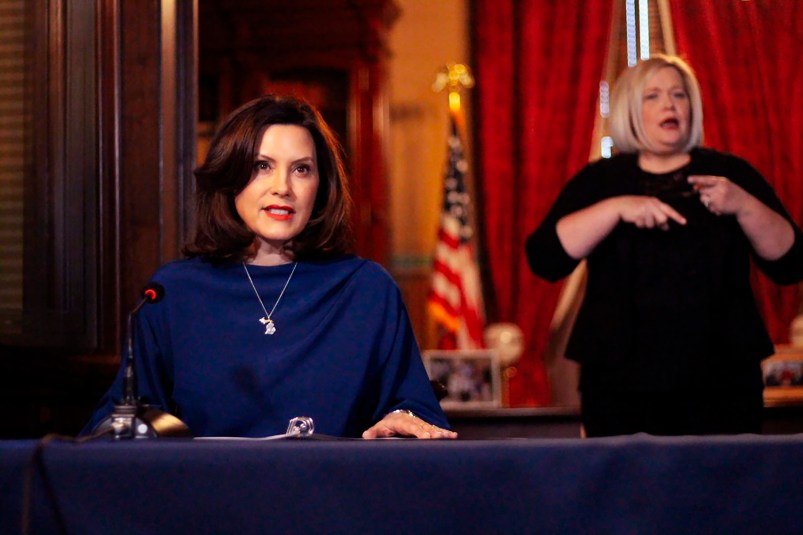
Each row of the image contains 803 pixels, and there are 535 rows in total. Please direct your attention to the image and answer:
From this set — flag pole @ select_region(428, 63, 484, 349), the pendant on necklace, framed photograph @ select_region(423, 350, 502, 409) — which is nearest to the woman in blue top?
the pendant on necklace

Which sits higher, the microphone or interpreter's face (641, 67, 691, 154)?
interpreter's face (641, 67, 691, 154)

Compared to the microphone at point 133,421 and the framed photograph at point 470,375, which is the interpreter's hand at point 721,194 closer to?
the microphone at point 133,421

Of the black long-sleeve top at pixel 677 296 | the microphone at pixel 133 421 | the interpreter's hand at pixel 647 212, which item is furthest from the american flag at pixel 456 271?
the microphone at pixel 133 421

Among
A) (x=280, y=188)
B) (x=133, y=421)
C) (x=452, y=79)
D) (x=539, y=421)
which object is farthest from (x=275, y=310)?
(x=452, y=79)

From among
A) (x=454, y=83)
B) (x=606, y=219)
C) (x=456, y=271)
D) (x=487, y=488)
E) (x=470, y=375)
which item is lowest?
(x=470, y=375)

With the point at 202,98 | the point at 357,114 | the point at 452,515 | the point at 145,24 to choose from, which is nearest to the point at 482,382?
the point at 357,114

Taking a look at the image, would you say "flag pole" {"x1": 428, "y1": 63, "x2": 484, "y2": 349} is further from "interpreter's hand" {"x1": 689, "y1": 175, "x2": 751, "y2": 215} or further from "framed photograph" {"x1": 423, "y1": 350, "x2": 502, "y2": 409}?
"interpreter's hand" {"x1": 689, "y1": 175, "x2": 751, "y2": 215}

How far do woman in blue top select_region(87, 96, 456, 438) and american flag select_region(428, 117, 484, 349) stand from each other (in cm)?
408

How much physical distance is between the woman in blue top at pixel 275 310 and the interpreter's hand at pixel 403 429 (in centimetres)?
22

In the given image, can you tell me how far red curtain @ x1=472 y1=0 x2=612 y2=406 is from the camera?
6.77m

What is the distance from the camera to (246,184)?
86.9 inches

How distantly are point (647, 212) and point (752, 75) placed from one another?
4.46 metres

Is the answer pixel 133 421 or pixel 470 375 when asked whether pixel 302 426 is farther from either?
pixel 470 375

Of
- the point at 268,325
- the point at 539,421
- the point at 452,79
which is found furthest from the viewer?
the point at 452,79
